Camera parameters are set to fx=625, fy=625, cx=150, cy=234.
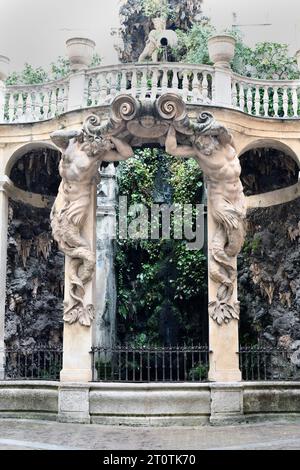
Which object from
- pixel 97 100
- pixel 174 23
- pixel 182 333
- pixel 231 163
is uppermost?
pixel 174 23

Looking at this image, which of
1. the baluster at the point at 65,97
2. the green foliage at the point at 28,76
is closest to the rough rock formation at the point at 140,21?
the green foliage at the point at 28,76

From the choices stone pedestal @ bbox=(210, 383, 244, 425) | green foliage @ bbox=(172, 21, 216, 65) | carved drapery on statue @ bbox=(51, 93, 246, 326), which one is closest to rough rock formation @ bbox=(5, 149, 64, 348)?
carved drapery on statue @ bbox=(51, 93, 246, 326)

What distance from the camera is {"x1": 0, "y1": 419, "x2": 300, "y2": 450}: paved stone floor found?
27.9ft

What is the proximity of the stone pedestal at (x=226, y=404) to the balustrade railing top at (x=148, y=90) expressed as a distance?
5.70 m

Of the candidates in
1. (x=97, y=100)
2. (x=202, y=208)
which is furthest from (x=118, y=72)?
(x=202, y=208)

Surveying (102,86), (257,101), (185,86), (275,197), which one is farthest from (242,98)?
(102,86)

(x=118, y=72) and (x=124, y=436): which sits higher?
(x=118, y=72)

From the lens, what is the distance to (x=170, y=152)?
36.8ft

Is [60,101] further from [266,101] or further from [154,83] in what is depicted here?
[266,101]

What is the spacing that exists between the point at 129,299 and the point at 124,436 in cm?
840

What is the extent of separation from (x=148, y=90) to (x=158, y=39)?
11.0 m

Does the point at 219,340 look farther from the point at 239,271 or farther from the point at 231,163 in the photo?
the point at 239,271

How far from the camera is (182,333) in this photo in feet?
55.6

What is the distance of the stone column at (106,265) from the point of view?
17.0 metres
